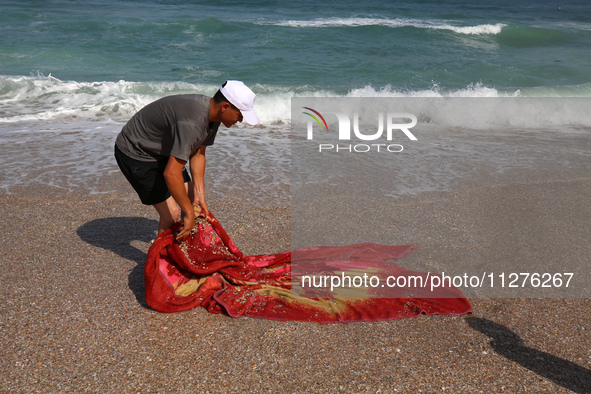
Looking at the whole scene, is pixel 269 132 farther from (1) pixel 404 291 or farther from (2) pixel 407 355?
(2) pixel 407 355

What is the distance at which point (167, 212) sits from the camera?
4.28 m

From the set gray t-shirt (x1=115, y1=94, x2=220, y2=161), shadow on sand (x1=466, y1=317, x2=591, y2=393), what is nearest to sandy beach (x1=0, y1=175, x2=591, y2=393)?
shadow on sand (x1=466, y1=317, x2=591, y2=393)

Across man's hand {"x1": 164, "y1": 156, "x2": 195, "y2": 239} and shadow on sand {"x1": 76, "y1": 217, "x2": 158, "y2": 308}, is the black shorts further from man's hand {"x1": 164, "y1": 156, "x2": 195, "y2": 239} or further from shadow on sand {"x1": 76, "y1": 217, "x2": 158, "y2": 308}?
shadow on sand {"x1": 76, "y1": 217, "x2": 158, "y2": 308}

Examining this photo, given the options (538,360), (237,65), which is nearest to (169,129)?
(538,360)

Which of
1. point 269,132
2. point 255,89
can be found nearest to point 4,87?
point 255,89

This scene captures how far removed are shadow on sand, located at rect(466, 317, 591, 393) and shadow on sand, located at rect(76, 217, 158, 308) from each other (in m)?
2.72

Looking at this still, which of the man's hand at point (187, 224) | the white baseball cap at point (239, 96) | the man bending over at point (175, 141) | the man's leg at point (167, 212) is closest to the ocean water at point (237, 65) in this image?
the man's leg at point (167, 212)

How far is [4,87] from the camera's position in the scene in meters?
12.0

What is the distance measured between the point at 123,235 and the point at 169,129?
1.81m

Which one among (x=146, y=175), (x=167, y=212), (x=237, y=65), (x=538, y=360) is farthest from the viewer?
(x=237, y=65)

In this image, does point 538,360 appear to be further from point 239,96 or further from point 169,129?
point 169,129

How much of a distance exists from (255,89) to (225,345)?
1010 centimetres

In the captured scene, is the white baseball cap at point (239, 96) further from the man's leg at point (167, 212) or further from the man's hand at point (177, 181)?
the man's leg at point (167, 212)

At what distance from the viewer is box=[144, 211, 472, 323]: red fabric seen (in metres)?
3.80
